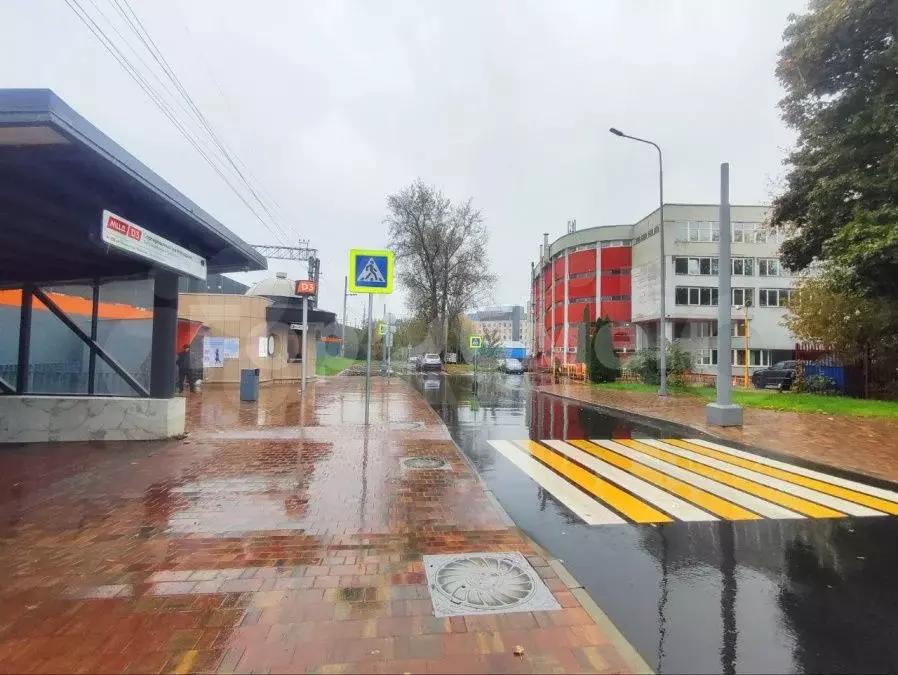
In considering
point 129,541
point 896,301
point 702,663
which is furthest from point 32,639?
point 896,301

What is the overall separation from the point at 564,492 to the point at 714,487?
2018mm

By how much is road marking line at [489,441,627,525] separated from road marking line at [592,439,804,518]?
1.64 metres

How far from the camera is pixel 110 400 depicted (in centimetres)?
878

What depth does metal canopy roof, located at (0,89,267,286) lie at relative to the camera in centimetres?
398

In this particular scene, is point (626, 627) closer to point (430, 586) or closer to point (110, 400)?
point (430, 586)

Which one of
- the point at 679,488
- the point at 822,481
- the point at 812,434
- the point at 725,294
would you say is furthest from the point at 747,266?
the point at 679,488

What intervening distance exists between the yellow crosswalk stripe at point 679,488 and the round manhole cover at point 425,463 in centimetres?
269

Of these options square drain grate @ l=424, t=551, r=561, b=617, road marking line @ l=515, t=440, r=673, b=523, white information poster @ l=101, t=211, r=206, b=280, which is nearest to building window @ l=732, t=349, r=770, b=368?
road marking line @ l=515, t=440, r=673, b=523

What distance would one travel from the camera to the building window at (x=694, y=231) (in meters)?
40.4

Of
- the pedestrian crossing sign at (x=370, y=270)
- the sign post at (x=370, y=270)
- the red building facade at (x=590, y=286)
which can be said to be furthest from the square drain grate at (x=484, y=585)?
the red building facade at (x=590, y=286)

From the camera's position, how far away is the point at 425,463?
760 cm

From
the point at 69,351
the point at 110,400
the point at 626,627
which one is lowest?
the point at 626,627

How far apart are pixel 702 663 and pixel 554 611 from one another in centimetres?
85

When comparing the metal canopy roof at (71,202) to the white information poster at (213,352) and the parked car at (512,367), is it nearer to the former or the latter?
the white information poster at (213,352)
